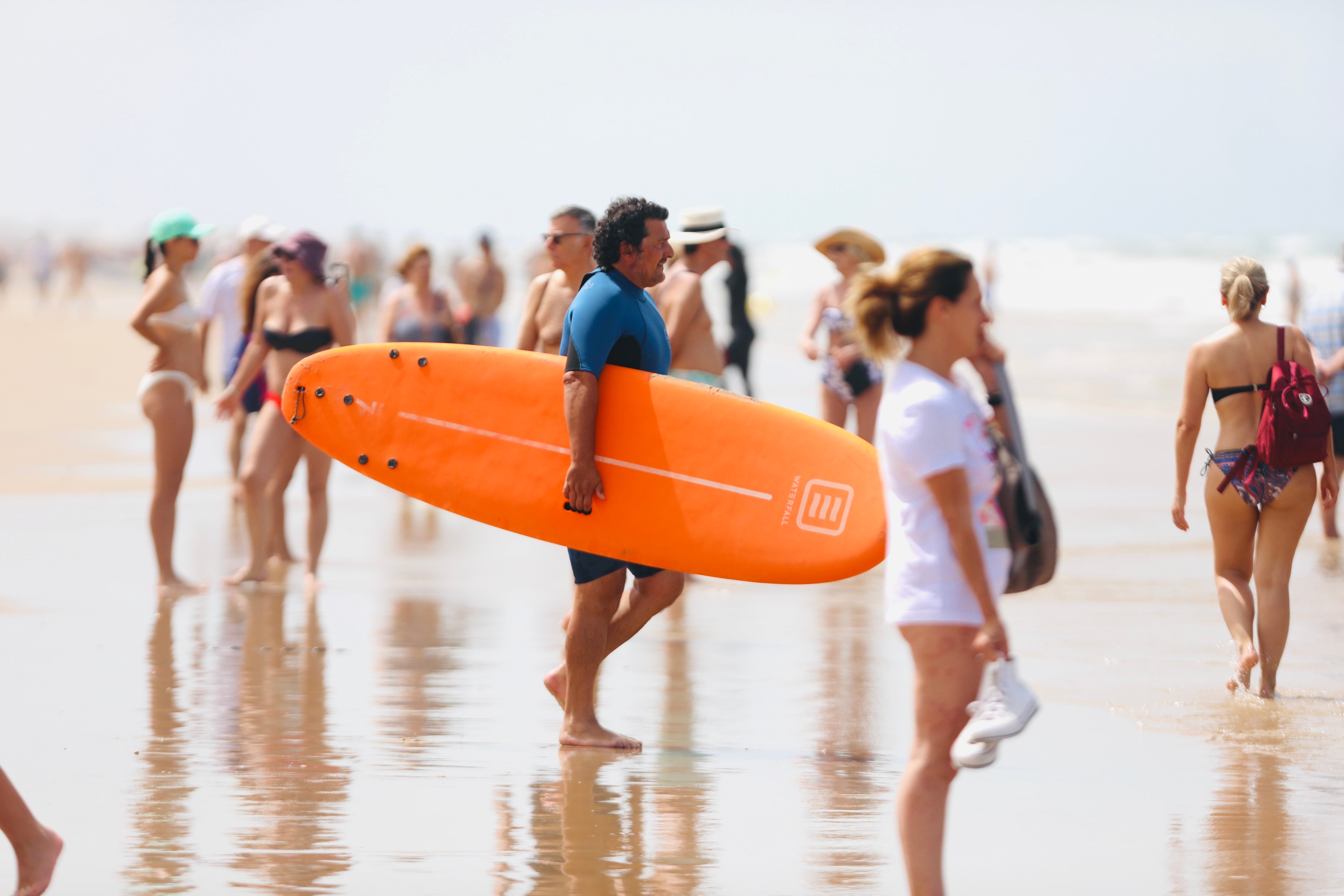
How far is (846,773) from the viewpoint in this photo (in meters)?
5.04

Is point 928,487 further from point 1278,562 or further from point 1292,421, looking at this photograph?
point 1278,562

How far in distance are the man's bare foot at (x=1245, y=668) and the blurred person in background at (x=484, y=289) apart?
10.5m

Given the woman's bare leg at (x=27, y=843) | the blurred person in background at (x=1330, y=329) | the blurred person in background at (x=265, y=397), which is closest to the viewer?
the woman's bare leg at (x=27, y=843)

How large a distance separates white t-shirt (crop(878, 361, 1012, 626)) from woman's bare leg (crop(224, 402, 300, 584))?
5.10 m

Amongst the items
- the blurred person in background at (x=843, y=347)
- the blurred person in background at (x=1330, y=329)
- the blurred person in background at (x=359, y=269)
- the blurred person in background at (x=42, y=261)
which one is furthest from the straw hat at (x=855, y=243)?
the blurred person in background at (x=42, y=261)

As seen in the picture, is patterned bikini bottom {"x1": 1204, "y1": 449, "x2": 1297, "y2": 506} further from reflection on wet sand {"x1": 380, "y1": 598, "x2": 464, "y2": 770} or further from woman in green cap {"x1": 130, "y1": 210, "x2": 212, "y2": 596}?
woman in green cap {"x1": 130, "y1": 210, "x2": 212, "y2": 596}

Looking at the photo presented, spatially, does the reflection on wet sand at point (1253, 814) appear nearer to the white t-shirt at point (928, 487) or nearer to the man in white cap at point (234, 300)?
the white t-shirt at point (928, 487)

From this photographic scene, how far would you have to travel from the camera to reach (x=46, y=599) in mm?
8039

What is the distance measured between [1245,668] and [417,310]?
7665 millimetres

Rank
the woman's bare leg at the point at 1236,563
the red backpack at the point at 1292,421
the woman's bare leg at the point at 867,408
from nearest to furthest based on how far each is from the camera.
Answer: the red backpack at the point at 1292,421, the woman's bare leg at the point at 1236,563, the woman's bare leg at the point at 867,408

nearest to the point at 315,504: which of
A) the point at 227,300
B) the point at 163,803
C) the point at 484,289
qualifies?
the point at 227,300

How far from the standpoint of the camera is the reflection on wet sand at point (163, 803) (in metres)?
3.98

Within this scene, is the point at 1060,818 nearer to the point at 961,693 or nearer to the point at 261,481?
the point at 961,693

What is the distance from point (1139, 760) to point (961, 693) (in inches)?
77.3
